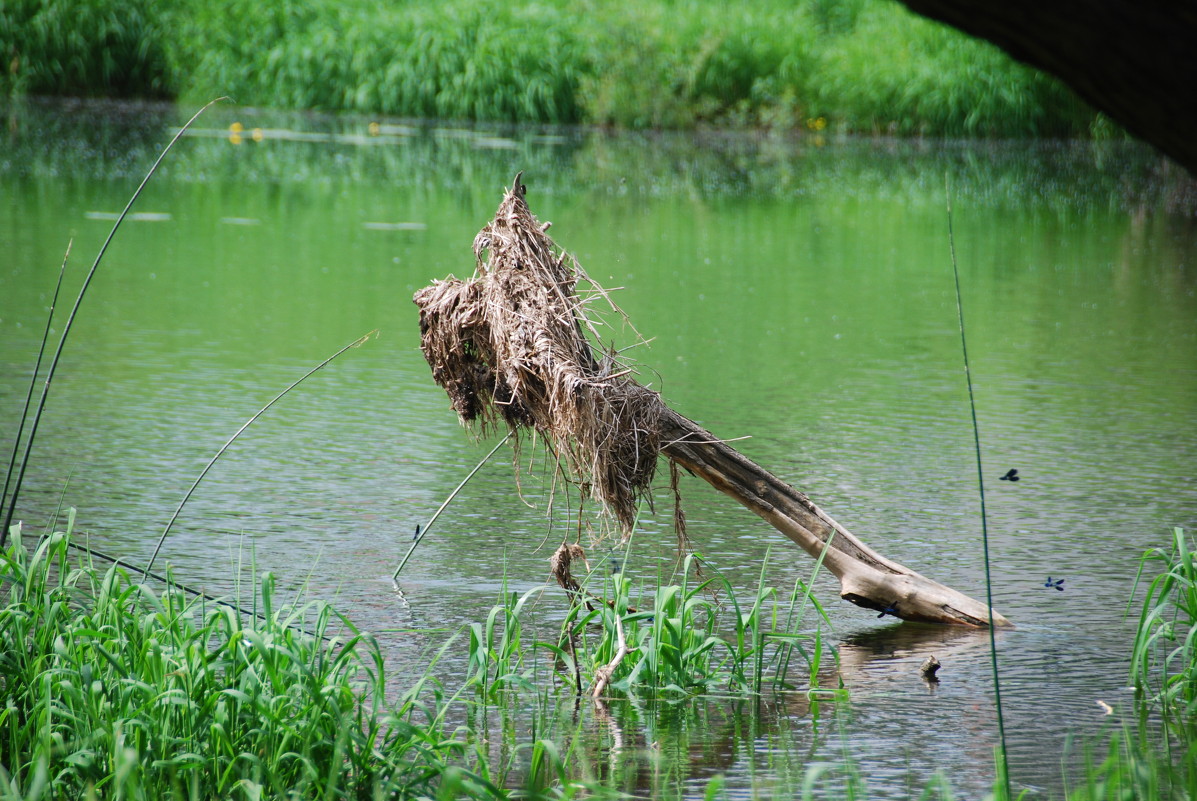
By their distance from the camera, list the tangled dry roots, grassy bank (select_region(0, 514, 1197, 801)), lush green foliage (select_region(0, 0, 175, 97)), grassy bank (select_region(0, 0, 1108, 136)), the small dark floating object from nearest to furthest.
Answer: grassy bank (select_region(0, 514, 1197, 801)), the tangled dry roots, the small dark floating object, lush green foliage (select_region(0, 0, 175, 97)), grassy bank (select_region(0, 0, 1108, 136))

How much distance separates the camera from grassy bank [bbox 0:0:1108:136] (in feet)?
75.6

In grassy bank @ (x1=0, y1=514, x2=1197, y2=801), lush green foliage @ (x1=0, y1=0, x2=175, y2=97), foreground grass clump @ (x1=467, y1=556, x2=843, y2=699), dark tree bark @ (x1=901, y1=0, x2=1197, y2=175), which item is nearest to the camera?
dark tree bark @ (x1=901, y1=0, x2=1197, y2=175)

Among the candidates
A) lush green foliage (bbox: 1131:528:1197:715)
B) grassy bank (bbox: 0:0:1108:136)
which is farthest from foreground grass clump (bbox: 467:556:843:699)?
grassy bank (bbox: 0:0:1108:136)

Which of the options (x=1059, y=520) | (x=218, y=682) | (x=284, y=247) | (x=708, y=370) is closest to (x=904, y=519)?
(x=1059, y=520)

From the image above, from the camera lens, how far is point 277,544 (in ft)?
18.4

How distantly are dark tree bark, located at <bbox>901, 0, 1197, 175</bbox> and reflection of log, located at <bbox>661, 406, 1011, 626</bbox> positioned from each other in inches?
96.2

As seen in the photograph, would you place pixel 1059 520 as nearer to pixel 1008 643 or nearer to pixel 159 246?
pixel 1008 643

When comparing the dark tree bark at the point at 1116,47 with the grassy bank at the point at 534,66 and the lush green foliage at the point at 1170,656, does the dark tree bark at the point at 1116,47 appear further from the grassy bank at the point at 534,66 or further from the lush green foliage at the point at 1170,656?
the grassy bank at the point at 534,66

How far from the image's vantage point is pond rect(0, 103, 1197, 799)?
4.58 metres

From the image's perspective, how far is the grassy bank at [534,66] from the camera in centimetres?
2305

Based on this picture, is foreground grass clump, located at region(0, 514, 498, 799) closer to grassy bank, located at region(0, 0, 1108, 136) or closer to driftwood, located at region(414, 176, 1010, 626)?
driftwood, located at region(414, 176, 1010, 626)

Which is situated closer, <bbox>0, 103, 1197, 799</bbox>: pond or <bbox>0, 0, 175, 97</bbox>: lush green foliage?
<bbox>0, 103, 1197, 799</bbox>: pond

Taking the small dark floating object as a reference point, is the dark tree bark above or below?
above

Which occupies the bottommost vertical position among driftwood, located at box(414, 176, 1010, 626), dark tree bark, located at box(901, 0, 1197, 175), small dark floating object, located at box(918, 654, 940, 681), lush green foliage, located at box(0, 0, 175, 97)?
small dark floating object, located at box(918, 654, 940, 681)
